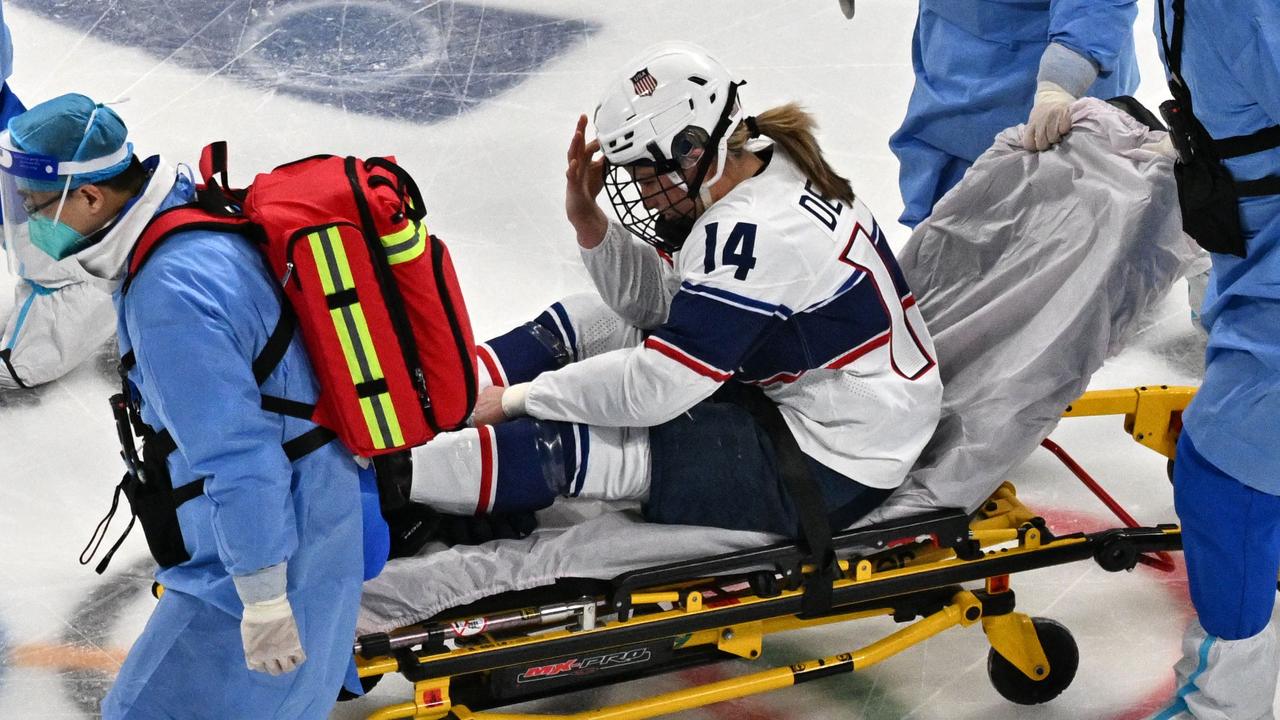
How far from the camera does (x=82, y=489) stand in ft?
15.8

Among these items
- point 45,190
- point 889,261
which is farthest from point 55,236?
point 889,261

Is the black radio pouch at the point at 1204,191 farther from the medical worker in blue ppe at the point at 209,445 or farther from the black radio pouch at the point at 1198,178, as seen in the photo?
the medical worker in blue ppe at the point at 209,445

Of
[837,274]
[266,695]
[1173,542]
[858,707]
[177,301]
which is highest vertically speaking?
[177,301]

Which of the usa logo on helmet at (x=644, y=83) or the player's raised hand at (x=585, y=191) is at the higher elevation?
the usa logo on helmet at (x=644, y=83)

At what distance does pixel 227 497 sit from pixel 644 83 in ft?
4.09

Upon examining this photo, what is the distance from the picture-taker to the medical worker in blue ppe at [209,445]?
9.04ft

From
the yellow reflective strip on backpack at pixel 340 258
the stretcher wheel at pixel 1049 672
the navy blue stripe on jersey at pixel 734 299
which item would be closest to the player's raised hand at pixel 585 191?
the navy blue stripe on jersey at pixel 734 299

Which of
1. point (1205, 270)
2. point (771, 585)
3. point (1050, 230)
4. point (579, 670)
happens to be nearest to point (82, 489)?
point (579, 670)

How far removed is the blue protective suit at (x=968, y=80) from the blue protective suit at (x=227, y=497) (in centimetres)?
248

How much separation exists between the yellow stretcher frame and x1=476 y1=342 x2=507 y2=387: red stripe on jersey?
58cm

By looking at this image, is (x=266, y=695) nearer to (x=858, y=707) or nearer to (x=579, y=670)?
(x=579, y=670)

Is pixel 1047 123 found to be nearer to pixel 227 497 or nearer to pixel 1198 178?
pixel 1198 178

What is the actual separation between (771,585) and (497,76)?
398cm

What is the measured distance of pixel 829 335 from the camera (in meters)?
3.52
